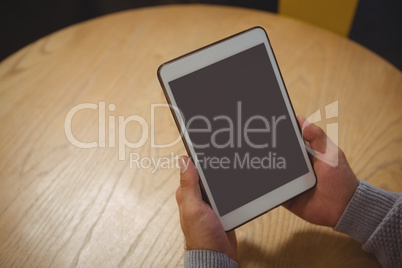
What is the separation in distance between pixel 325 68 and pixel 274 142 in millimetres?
320

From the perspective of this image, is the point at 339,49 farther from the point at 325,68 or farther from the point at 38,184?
the point at 38,184

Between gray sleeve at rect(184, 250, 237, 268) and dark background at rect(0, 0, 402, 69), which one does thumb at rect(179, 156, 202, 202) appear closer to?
gray sleeve at rect(184, 250, 237, 268)

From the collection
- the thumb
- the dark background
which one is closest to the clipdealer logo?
the thumb

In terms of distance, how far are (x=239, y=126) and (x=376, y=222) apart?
0.89 feet

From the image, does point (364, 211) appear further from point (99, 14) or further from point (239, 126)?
point (99, 14)

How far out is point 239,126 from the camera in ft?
2.15

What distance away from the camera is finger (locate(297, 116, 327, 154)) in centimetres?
69

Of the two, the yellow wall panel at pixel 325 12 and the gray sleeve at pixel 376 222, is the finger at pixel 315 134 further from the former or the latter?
the yellow wall panel at pixel 325 12

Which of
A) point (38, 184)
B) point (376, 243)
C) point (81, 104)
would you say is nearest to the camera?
point (376, 243)

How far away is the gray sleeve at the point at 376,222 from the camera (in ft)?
2.07

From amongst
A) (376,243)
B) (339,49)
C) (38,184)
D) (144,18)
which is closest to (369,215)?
(376,243)

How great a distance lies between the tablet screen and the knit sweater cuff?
0.11 metres

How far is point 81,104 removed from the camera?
859mm

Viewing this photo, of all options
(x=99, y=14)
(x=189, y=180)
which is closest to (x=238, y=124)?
(x=189, y=180)
